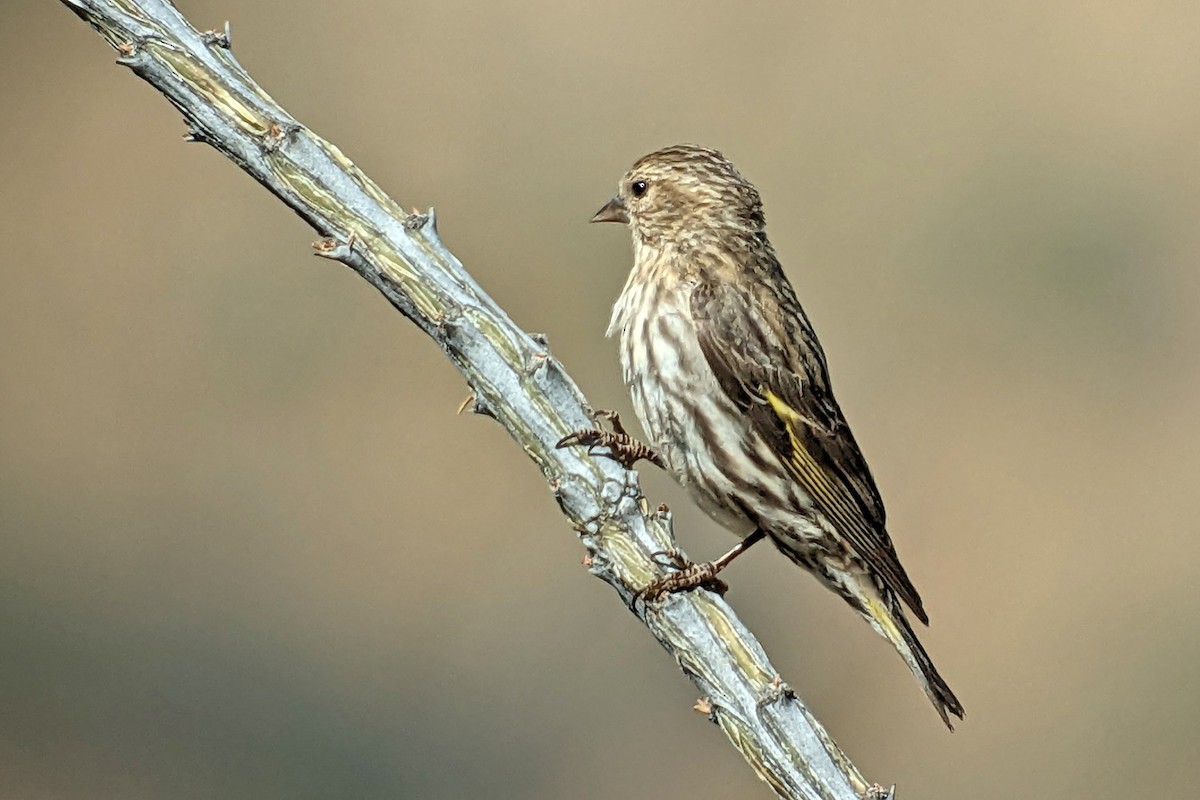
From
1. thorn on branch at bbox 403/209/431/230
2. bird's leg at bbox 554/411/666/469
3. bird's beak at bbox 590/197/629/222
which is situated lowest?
bird's leg at bbox 554/411/666/469

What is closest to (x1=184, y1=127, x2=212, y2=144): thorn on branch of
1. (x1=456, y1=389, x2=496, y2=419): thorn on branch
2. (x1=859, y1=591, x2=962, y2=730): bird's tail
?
(x1=456, y1=389, x2=496, y2=419): thorn on branch

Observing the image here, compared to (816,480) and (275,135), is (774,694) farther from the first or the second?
(816,480)

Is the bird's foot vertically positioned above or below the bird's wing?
below

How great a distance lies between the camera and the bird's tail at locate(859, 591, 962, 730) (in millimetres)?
4176

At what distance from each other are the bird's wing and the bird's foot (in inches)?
50.1

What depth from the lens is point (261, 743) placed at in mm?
8445

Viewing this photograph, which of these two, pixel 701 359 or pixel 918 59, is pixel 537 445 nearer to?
pixel 701 359

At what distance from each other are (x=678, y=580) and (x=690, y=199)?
7.04 ft

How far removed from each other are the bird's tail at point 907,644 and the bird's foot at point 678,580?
3.48 ft

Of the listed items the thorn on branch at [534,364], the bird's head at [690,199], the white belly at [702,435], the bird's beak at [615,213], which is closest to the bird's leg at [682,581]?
the thorn on branch at [534,364]

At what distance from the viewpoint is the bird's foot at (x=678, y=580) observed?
327 centimetres

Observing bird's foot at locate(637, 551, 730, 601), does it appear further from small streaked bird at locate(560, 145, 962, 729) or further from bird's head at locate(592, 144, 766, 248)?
bird's head at locate(592, 144, 766, 248)

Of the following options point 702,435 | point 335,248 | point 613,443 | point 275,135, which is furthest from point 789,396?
point 275,135

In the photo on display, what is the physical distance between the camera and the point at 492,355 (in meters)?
3.32
